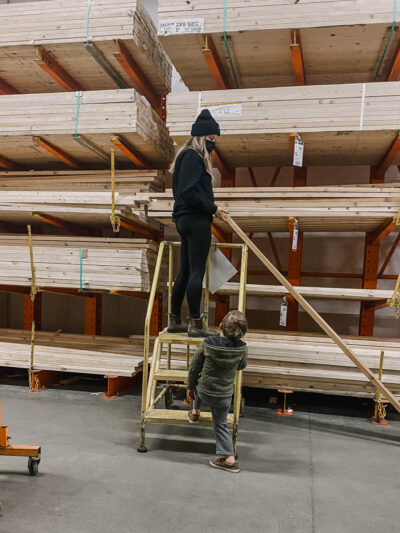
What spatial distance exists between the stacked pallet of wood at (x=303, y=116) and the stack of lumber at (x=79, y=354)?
3380 mm

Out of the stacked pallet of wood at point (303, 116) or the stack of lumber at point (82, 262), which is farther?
the stack of lumber at point (82, 262)

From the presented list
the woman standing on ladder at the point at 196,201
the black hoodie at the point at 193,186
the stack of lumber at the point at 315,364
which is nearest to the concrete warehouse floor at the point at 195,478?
the stack of lumber at the point at 315,364

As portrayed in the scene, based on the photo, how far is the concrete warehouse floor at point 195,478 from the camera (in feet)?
9.39

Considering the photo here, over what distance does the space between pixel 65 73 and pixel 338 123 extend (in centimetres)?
442

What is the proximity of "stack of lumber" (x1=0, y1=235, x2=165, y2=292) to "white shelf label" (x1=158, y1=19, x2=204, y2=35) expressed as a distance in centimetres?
281

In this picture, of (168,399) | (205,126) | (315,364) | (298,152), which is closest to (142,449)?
(168,399)

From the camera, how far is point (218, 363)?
11.8 ft

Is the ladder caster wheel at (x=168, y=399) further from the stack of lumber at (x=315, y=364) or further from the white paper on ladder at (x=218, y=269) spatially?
the white paper on ladder at (x=218, y=269)

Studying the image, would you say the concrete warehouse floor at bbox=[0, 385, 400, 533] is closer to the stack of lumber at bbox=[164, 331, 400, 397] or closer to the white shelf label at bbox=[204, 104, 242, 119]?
the stack of lumber at bbox=[164, 331, 400, 397]

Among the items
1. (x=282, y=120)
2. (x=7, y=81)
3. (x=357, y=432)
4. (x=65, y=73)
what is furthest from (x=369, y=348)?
(x=7, y=81)

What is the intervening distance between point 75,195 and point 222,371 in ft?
11.6

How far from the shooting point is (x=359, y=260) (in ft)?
22.8

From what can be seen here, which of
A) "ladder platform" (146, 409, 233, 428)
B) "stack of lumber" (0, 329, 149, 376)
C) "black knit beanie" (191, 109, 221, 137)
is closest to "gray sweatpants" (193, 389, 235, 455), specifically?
"ladder platform" (146, 409, 233, 428)

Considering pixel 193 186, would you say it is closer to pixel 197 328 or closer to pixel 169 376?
pixel 197 328
